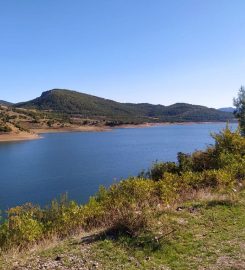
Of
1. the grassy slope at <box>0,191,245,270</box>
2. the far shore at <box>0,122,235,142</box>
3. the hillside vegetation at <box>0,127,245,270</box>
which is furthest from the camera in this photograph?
the far shore at <box>0,122,235,142</box>

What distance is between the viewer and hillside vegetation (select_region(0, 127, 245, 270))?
23.4 feet

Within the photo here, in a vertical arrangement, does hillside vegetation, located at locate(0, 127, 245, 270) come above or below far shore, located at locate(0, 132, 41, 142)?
above

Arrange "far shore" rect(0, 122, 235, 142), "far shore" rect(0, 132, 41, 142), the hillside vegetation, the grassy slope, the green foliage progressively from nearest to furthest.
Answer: the grassy slope
the hillside vegetation
the green foliage
"far shore" rect(0, 132, 41, 142)
"far shore" rect(0, 122, 235, 142)

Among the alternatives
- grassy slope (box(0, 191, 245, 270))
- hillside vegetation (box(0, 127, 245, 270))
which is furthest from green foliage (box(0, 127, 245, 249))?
grassy slope (box(0, 191, 245, 270))

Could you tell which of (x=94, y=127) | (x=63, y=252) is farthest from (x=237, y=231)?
(x=94, y=127)

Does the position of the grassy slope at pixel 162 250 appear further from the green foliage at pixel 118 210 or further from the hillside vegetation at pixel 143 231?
the green foliage at pixel 118 210

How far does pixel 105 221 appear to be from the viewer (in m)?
9.60

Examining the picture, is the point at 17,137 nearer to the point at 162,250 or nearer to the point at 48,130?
the point at 48,130

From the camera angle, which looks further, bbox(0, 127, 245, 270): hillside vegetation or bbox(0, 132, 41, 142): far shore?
bbox(0, 132, 41, 142): far shore

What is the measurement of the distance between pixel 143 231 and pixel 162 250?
0.86m

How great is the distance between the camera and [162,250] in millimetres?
7523

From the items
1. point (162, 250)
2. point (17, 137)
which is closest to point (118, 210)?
point (162, 250)

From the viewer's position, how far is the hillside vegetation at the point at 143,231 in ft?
23.4

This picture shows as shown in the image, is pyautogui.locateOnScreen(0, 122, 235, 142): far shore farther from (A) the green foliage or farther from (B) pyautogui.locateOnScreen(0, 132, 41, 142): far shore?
(A) the green foliage
